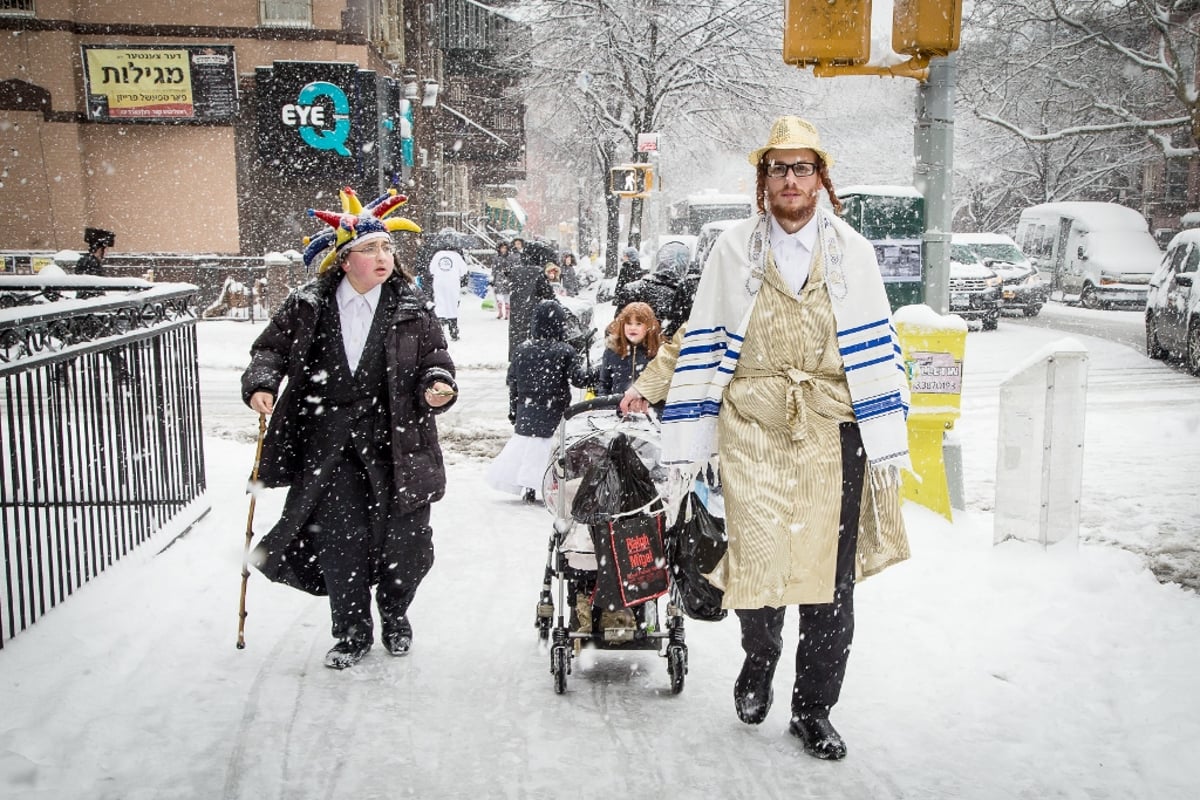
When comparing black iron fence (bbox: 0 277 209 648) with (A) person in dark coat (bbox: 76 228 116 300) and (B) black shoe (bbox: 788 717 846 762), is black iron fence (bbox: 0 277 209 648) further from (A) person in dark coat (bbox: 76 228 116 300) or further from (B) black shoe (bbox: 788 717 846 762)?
(A) person in dark coat (bbox: 76 228 116 300)

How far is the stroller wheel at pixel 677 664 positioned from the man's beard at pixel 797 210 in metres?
1.75

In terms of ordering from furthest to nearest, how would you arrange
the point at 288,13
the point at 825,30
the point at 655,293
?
the point at 288,13 → the point at 655,293 → the point at 825,30

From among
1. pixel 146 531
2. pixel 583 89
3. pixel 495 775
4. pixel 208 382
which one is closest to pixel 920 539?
pixel 495 775

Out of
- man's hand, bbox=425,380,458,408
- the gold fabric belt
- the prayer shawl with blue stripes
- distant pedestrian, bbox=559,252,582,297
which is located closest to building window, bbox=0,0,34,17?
distant pedestrian, bbox=559,252,582,297

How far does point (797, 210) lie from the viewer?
150 inches

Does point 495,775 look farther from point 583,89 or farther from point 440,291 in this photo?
point 583,89

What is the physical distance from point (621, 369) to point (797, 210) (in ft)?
9.92

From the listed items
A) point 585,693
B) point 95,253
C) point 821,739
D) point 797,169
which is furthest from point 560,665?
point 95,253

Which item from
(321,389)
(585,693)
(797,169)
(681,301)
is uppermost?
(797,169)

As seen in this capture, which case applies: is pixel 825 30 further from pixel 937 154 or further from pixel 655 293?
pixel 655 293

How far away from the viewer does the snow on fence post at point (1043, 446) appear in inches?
237

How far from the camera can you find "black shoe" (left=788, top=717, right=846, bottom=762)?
12.8 ft

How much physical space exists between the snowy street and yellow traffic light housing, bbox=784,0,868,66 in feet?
9.57

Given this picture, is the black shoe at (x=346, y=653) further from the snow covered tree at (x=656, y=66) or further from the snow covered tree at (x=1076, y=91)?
the snow covered tree at (x=1076, y=91)
